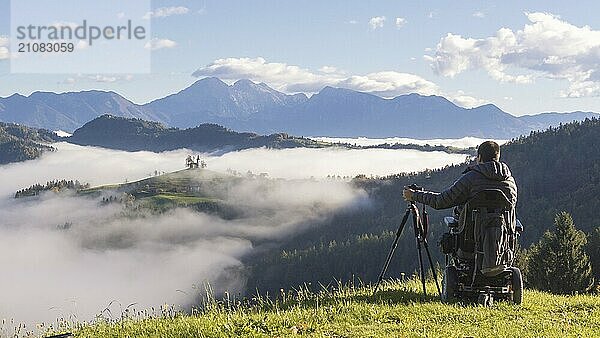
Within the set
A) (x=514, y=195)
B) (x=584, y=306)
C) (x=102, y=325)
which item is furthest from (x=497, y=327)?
(x=102, y=325)

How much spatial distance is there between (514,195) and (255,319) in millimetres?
5437

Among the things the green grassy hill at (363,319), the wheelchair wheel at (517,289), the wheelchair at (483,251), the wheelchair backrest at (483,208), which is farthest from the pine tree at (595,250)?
the green grassy hill at (363,319)

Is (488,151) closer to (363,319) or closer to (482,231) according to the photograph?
(482,231)

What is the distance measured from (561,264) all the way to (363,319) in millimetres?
43443

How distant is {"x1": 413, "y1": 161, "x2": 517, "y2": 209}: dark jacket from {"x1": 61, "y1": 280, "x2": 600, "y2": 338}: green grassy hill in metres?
1.93

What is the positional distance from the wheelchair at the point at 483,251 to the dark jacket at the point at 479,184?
15 centimetres

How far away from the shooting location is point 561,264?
4816 centimetres

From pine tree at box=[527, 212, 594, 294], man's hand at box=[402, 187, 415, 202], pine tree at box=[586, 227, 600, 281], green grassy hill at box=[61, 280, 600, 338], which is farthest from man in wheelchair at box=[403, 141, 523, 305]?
pine tree at box=[586, 227, 600, 281]

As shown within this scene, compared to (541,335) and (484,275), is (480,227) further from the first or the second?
(541,335)

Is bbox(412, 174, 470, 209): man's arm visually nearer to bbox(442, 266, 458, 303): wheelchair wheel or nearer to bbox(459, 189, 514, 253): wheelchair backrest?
bbox(459, 189, 514, 253): wheelchair backrest

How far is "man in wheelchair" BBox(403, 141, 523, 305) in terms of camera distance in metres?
11.0

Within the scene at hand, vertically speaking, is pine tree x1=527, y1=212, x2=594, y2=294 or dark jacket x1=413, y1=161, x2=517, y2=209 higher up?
dark jacket x1=413, y1=161, x2=517, y2=209

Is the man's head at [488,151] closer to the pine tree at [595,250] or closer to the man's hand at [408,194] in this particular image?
the man's hand at [408,194]

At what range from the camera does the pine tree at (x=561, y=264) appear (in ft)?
155
